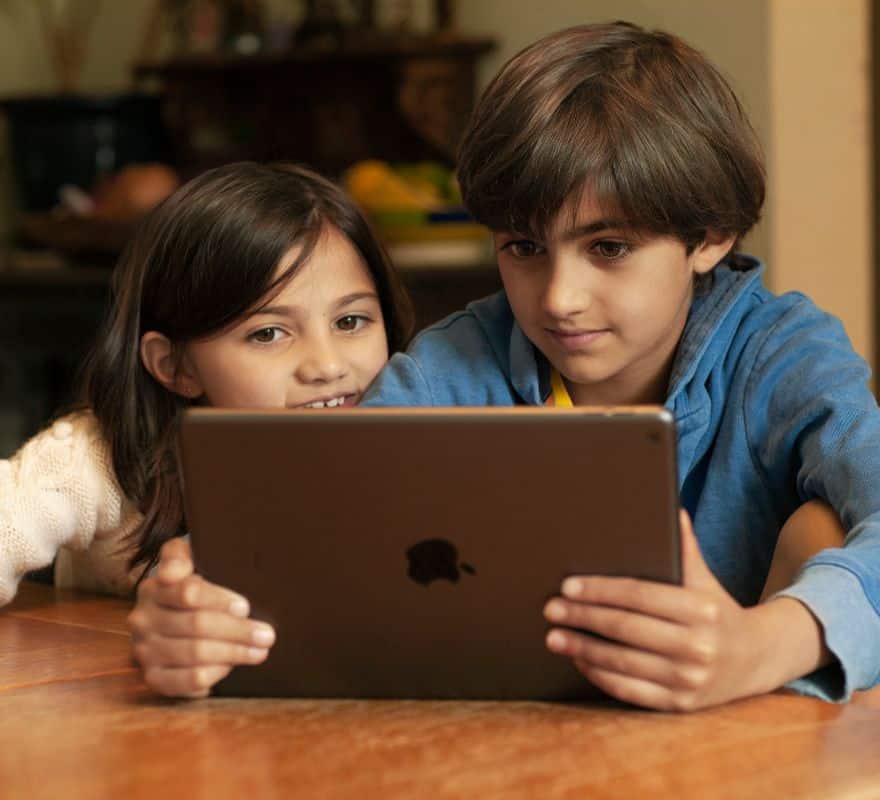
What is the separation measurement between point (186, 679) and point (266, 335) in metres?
0.70

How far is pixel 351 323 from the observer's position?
1.70 m

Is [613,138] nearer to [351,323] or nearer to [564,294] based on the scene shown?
[564,294]

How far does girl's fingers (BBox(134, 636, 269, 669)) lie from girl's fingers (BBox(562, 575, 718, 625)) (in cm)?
22

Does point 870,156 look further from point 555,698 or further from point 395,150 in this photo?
point 555,698

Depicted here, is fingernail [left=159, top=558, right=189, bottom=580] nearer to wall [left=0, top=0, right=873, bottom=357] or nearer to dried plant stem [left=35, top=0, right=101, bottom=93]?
wall [left=0, top=0, right=873, bottom=357]

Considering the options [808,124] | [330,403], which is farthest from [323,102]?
[330,403]

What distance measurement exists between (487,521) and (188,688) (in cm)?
24

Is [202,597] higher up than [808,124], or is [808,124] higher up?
[808,124]

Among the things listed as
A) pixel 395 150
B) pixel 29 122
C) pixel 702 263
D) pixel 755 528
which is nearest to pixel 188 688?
pixel 755 528

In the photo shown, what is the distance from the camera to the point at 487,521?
0.93m

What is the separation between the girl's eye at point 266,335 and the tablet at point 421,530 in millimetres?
674

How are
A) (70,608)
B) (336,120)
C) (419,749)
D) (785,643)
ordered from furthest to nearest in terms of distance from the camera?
(336,120)
(70,608)
(785,643)
(419,749)

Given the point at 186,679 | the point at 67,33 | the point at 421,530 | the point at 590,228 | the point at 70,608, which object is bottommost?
the point at 70,608

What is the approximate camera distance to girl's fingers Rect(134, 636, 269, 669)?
100cm
